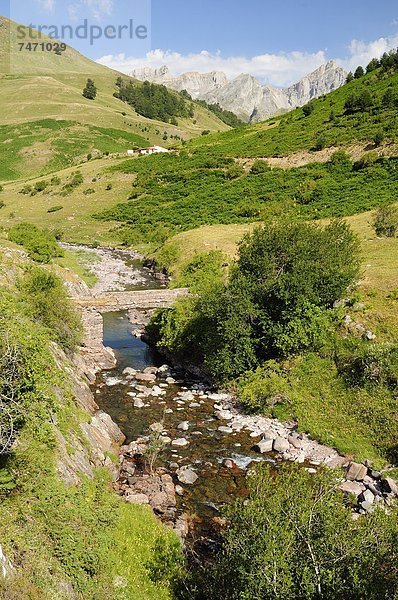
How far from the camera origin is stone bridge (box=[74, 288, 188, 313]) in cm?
3138

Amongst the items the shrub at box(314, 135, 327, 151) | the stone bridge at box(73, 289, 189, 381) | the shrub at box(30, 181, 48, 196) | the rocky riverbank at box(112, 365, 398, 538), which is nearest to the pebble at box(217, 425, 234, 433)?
the rocky riverbank at box(112, 365, 398, 538)

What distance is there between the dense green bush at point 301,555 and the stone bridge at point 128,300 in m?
21.7

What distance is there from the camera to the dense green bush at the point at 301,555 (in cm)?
925

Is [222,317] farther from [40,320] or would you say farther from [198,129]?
[198,129]

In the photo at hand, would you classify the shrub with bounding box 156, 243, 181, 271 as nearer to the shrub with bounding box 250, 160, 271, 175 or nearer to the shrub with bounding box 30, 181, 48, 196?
the shrub with bounding box 250, 160, 271, 175

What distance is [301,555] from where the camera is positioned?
Answer: 992cm

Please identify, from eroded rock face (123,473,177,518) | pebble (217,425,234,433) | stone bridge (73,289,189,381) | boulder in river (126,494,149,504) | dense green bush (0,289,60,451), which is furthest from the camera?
stone bridge (73,289,189,381)

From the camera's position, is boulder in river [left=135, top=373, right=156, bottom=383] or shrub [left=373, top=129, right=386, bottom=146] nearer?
boulder in river [left=135, top=373, right=156, bottom=383]

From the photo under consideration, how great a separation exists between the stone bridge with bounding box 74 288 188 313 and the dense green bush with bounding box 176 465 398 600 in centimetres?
2171

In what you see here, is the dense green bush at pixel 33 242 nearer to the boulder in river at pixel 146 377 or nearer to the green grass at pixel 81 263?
the green grass at pixel 81 263

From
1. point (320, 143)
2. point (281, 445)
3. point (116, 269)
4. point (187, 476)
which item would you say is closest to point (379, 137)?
point (320, 143)

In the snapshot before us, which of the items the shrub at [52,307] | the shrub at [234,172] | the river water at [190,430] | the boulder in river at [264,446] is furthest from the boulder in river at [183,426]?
the shrub at [234,172]

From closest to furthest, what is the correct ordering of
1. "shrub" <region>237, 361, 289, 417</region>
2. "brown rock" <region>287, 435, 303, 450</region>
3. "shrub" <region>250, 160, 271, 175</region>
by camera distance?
"brown rock" <region>287, 435, 303, 450</region> < "shrub" <region>237, 361, 289, 417</region> < "shrub" <region>250, 160, 271, 175</region>

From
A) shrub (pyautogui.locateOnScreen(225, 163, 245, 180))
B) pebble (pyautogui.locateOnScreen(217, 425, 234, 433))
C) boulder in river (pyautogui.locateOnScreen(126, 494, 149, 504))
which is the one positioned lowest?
pebble (pyautogui.locateOnScreen(217, 425, 234, 433))
